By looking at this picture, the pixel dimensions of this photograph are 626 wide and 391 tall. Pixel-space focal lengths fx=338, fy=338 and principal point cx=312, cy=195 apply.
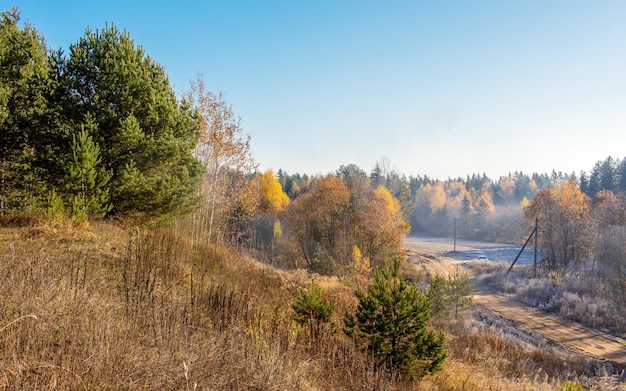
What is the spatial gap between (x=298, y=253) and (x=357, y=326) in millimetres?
23317

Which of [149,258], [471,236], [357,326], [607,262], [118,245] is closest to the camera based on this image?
[149,258]

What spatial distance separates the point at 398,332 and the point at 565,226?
3412 centimetres

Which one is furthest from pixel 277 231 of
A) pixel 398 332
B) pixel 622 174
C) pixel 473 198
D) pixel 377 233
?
pixel 473 198

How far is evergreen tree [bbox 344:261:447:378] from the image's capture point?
5.72m

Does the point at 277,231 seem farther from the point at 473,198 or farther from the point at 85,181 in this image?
the point at 473,198

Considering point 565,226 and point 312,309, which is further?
point 565,226

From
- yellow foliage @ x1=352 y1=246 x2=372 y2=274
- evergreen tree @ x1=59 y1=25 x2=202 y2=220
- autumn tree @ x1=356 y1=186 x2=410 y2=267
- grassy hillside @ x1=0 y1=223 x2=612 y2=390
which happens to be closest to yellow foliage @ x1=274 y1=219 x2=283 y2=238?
autumn tree @ x1=356 y1=186 x2=410 y2=267

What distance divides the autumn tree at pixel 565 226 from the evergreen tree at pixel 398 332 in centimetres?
3310

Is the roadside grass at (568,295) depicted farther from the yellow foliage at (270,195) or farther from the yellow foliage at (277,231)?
the yellow foliage at (270,195)

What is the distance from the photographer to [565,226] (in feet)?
104

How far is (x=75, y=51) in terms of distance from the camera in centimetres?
1004

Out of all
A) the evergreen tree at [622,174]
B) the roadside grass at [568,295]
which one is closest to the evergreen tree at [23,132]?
the roadside grass at [568,295]

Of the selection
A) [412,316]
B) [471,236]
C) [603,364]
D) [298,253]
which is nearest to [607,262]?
[603,364]

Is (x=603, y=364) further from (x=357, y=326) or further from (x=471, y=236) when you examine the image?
(x=471, y=236)
